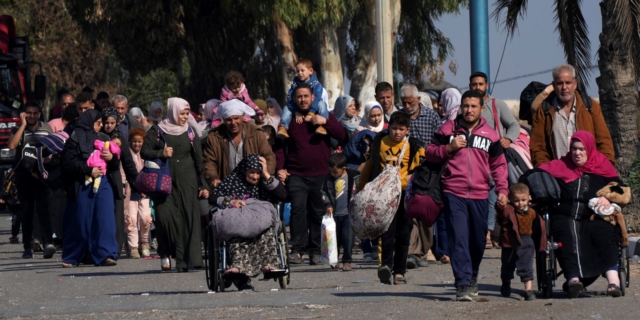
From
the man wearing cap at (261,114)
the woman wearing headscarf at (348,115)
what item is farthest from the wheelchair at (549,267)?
the man wearing cap at (261,114)

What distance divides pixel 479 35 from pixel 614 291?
735 cm

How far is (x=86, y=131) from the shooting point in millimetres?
14562

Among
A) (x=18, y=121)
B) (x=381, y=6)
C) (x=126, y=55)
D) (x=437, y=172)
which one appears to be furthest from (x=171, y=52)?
(x=437, y=172)

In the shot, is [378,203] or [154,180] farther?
[154,180]

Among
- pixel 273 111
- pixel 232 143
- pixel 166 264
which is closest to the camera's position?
pixel 232 143

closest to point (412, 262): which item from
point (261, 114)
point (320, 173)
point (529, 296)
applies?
point (320, 173)

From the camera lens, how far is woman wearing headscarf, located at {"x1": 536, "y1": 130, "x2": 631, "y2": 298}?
32.7 ft

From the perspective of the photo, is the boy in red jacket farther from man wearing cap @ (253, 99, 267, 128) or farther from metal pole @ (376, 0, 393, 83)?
metal pole @ (376, 0, 393, 83)

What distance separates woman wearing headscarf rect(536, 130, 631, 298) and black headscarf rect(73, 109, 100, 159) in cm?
593

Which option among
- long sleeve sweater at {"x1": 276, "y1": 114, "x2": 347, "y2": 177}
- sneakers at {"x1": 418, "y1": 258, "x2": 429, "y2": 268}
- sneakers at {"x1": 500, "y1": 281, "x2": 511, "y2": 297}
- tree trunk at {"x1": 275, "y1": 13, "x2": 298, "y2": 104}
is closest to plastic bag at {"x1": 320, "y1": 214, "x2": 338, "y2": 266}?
sneakers at {"x1": 418, "y1": 258, "x2": 429, "y2": 268}

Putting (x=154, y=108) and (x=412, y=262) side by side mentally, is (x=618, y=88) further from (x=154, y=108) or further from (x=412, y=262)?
(x=154, y=108)

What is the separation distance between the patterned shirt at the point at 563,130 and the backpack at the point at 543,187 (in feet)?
3.45

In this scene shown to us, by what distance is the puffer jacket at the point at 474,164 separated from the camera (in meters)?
9.86

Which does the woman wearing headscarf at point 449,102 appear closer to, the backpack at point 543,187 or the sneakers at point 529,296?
the backpack at point 543,187
